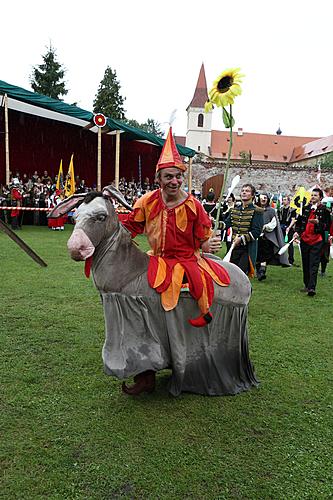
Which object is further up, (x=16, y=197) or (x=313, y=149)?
(x=313, y=149)

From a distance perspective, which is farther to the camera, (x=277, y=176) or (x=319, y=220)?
(x=277, y=176)

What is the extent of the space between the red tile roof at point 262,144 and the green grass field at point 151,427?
2500 inches

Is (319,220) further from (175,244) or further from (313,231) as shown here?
(175,244)

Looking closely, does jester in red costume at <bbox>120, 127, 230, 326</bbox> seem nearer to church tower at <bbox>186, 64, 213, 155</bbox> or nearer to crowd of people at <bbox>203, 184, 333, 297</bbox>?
crowd of people at <bbox>203, 184, 333, 297</bbox>

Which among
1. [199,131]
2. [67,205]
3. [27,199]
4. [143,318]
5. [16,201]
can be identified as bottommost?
[143,318]

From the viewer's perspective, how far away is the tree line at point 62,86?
3938cm

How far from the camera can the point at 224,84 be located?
3.27 metres

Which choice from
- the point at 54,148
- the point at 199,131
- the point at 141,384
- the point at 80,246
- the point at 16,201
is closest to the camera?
the point at 80,246

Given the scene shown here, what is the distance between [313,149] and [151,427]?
63.5m

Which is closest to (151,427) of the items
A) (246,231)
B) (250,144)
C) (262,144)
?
(246,231)

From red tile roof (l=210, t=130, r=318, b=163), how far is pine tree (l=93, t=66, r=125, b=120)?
85.8 feet

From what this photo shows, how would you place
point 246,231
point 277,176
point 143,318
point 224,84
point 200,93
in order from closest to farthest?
point 143,318, point 224,84, point 246,231, point 277,176, point 200,93

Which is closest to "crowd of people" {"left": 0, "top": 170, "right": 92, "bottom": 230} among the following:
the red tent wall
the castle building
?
the red tent wall

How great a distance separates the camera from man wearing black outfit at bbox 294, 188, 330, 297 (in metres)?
7.16
